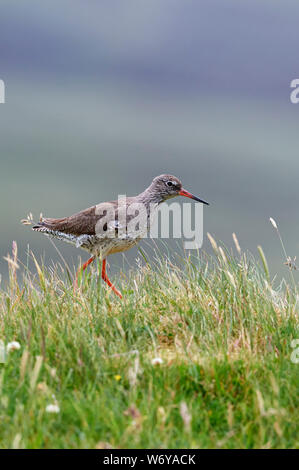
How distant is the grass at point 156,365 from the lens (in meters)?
4.14

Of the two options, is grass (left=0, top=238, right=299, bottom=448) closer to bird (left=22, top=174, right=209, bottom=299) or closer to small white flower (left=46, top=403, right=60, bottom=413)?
small white flower (left=46, top=403, right=60, bottom=413)

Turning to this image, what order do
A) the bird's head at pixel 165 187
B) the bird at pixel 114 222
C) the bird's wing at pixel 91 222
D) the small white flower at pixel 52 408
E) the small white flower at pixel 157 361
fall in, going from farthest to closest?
the bird's head at pixel 165 187 < the bird's wing at pixel 91 222 < the bird at pixel 114 222 < the small white flower at pixel 157 361 < the small white flower at pixel 52 408

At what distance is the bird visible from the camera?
928cm

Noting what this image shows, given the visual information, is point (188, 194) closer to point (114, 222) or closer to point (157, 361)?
point (114, 222)

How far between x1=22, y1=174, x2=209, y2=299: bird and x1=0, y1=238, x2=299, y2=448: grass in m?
1.74

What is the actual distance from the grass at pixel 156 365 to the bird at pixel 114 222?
5.72 feet

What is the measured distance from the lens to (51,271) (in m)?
7.91

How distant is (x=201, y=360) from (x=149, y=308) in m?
1.94

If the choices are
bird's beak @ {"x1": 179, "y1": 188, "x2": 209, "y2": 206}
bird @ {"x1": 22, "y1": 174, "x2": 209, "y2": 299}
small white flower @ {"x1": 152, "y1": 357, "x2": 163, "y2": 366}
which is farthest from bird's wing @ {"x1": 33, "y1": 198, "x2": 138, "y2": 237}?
small white flower @ {"x1": 152, "y1": 357, "x2": 163, "y2": 366}

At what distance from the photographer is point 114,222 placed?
30.5 feet

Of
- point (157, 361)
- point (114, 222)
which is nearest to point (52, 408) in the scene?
point (157, 361)

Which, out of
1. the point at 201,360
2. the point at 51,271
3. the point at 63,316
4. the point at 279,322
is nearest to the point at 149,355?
the point at 201,360

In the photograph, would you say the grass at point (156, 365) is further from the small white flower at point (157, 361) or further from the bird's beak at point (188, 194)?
the bird's beak at point (188, 194)

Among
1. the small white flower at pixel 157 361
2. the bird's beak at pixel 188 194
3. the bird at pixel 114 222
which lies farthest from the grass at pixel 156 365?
the bird's beak at pixel 188 194
